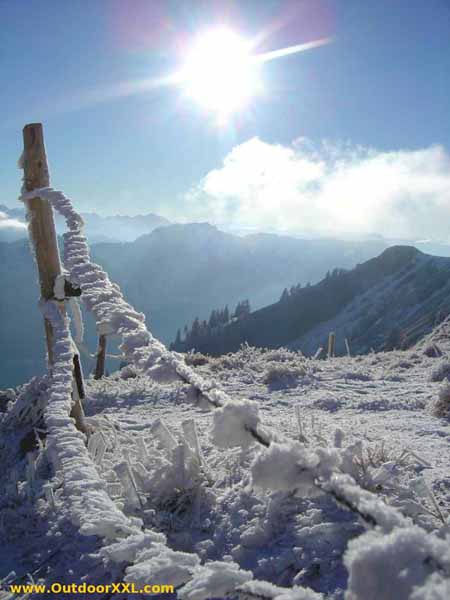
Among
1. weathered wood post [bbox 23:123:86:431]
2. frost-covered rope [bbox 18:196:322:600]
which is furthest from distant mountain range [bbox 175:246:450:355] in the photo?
frost-covered rope [bbox 18:196:322:600]

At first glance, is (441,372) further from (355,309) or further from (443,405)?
(355,309)

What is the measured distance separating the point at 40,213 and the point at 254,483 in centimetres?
332

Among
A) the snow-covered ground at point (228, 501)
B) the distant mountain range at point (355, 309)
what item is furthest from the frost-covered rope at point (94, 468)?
the distant mountain range at point (355, 309)

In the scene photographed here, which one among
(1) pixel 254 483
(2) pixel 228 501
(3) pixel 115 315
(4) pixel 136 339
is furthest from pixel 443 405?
(1) pixel 254 483

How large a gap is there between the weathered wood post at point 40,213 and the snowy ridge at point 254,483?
2.27ft

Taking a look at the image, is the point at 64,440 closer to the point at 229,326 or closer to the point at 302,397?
the point at 302,397

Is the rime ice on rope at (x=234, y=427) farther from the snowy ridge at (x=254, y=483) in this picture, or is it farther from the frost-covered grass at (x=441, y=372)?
the frost-covered grass at (x=441, y=372)

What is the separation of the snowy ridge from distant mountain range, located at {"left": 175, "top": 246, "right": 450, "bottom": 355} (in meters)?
65.3

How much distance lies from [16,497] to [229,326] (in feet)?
321

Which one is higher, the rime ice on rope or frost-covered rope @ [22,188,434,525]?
frost-covered rope @ [22,188,434,525]

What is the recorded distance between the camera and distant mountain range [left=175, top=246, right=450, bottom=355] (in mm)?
71062

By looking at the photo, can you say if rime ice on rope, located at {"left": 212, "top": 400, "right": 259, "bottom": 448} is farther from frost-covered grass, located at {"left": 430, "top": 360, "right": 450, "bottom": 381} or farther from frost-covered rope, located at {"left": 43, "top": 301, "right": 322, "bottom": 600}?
frost-covered grass, located at {"left": 430, "top": 360, "right": 450, "bottom": 381}

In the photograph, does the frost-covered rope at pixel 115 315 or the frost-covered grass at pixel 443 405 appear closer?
the frost-covered rope at pixel 115 315

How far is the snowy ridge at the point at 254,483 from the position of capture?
905mm
